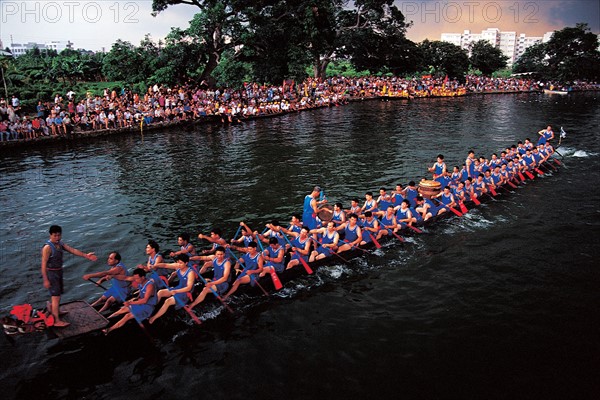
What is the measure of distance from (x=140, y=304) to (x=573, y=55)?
3966 inches

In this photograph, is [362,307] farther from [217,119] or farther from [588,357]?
[217,119]

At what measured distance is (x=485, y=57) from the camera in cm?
8350

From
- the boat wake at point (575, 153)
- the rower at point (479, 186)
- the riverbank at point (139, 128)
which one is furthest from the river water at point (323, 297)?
the boat wake at point (575, 153)

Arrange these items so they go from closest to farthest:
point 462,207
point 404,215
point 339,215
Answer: point 339,215 < point 404,215 < point 462,207

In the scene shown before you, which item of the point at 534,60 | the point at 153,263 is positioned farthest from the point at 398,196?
the point at 534,60

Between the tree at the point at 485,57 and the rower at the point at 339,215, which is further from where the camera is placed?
the tree at the point at 485,57

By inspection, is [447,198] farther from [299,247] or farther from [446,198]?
[299,247]

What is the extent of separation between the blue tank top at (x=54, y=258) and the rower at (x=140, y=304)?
1.11 metres

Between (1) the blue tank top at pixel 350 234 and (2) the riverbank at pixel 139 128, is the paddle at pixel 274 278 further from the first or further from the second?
(2) the riverbank at pixel 139 128

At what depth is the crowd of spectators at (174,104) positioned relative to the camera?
25.9m

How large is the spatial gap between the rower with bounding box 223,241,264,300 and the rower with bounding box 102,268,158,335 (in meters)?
1.61

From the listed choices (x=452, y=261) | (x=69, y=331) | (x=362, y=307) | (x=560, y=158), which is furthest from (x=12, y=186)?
(x=560, y=158)

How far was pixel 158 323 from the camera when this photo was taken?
8367 mm

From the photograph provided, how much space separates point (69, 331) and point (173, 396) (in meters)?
2.46
